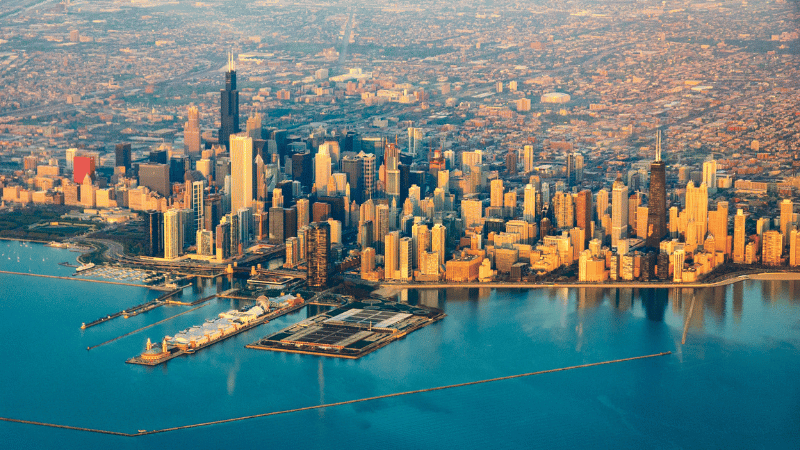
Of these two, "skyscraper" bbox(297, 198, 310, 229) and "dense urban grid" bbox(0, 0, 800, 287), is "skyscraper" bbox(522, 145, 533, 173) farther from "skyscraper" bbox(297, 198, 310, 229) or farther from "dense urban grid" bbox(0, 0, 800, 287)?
"skyscraper" bbox(297, 198, 310, 229)

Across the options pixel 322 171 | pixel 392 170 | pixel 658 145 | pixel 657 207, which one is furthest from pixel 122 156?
pixel 657 207

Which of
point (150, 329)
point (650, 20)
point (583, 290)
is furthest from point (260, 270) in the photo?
point (650, 20)

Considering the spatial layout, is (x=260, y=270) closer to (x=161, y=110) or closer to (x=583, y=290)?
(x=583, y=290)

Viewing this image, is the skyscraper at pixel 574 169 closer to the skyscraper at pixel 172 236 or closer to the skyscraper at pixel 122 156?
the skyscraper at pixel 172 236

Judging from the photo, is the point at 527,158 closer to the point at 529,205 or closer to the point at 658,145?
the point at 658,145

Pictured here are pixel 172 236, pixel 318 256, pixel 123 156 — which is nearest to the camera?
pixel 318 256

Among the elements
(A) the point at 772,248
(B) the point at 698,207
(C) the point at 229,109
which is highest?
(C) the point at 229,109

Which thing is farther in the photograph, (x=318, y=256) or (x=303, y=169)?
(x=303, y=169)
